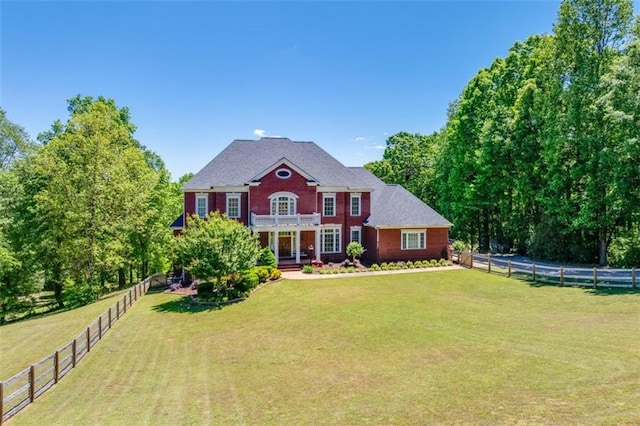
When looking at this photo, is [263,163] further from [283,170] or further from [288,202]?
[288,202]

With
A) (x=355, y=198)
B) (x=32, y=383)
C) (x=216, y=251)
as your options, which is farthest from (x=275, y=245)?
(x=32, y=383)

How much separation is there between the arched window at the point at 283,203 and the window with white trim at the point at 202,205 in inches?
194

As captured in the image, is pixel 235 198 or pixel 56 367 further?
pixel 235 198

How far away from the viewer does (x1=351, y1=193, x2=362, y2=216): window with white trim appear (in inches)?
1264

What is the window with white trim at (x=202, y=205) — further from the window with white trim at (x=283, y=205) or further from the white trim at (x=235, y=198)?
the window with white trim at (x=283, y=205)

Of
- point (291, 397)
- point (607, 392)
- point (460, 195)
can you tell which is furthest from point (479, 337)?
point (460, 195)

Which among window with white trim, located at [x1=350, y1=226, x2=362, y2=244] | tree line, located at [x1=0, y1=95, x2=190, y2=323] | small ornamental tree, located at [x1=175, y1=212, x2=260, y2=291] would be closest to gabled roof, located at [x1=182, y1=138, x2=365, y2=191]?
window with white trim, located at [x1=350, y1=226, x2=362, y2=244]

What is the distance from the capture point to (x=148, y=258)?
32.9 metres

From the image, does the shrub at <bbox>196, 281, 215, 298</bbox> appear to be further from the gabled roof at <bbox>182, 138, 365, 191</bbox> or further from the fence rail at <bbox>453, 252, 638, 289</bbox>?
the fence rail at <bbox>453, 252, 638, 289</bbox>

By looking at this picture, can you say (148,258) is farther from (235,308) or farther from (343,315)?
(343,315)

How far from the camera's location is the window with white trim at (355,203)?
3209 cm

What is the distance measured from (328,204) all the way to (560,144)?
699 inches

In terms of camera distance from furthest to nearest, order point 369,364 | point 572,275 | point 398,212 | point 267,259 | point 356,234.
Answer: point 356,234 → point 398,212 → point 267,259 → point 572,275 → point 369,364

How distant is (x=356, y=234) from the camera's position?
3216 centimetres
